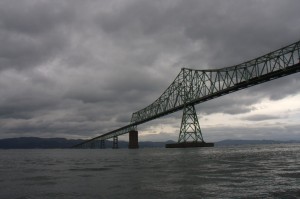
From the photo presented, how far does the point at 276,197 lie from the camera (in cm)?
1368

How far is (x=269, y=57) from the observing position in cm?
7819

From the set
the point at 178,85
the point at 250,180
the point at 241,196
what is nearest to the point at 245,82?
the point at 178,85

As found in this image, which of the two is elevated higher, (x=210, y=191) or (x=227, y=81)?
(x=227, y=81)

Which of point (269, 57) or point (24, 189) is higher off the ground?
point (269, 57)

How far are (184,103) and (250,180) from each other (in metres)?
97.5

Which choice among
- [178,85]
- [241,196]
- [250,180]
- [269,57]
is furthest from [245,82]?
[241,196]

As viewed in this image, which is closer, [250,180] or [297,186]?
[297,186]

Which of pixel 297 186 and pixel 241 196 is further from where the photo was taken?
pixel 297 186

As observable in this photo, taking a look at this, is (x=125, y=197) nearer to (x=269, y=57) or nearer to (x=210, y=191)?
(x=210, y=191)

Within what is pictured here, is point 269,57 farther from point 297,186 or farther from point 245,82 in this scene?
point 297,186

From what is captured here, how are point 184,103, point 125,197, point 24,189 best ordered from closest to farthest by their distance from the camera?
point 125,197
point 24,189
point 184,103

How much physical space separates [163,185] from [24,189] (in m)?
7.10

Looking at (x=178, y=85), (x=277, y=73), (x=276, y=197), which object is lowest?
(x=276, y=197)

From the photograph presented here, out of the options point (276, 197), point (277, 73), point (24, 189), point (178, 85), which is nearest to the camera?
point (276, 197)
